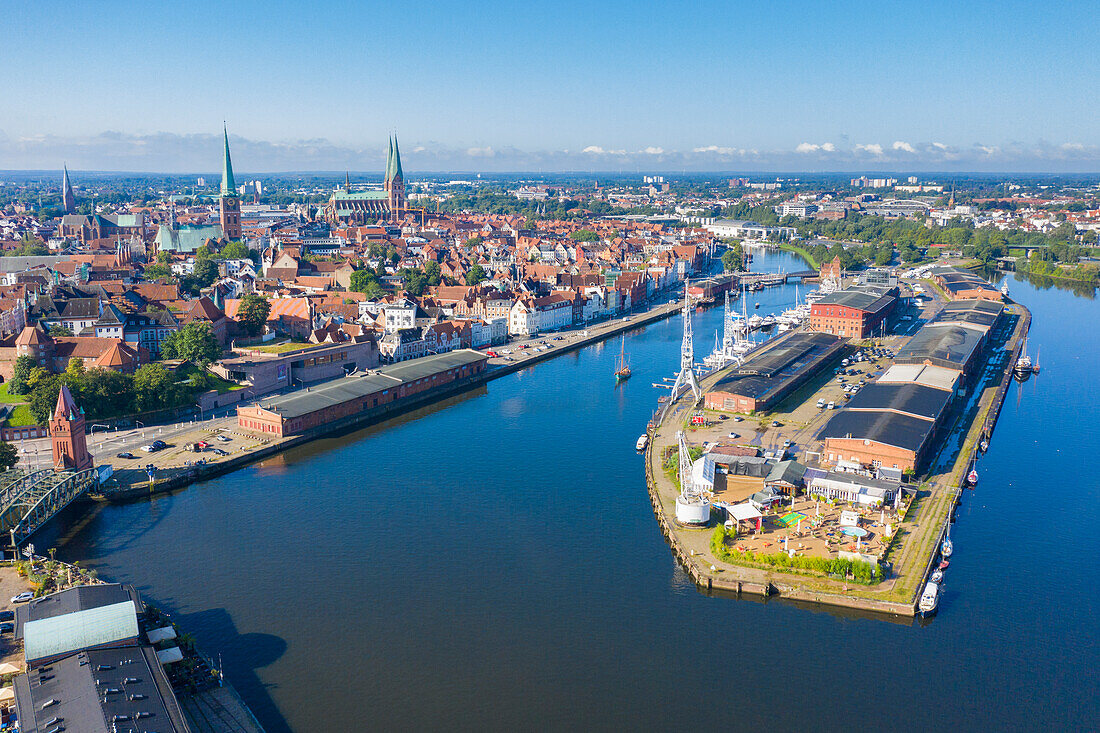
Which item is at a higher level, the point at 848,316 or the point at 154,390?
the point at 848,316

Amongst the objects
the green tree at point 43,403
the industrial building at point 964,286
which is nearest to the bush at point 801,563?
the green tree at point 43,403

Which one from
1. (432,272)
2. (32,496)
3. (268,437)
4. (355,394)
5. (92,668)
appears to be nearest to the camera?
(92,668)

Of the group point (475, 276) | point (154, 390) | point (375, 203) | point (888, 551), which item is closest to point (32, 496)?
point (154, 390)

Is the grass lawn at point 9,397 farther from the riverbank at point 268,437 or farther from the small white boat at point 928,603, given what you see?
the small white boat at point 928,603

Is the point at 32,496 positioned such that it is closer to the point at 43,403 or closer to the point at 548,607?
the point at 43,403

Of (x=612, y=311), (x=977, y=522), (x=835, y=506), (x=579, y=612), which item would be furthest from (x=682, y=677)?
(x=612, y=311)

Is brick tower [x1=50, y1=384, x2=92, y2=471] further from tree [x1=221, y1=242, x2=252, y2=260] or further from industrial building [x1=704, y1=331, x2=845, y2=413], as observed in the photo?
tree [x1=221, y1=242, x2=252, y2=260]

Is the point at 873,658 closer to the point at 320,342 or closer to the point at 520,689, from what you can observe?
the point at 520,689
